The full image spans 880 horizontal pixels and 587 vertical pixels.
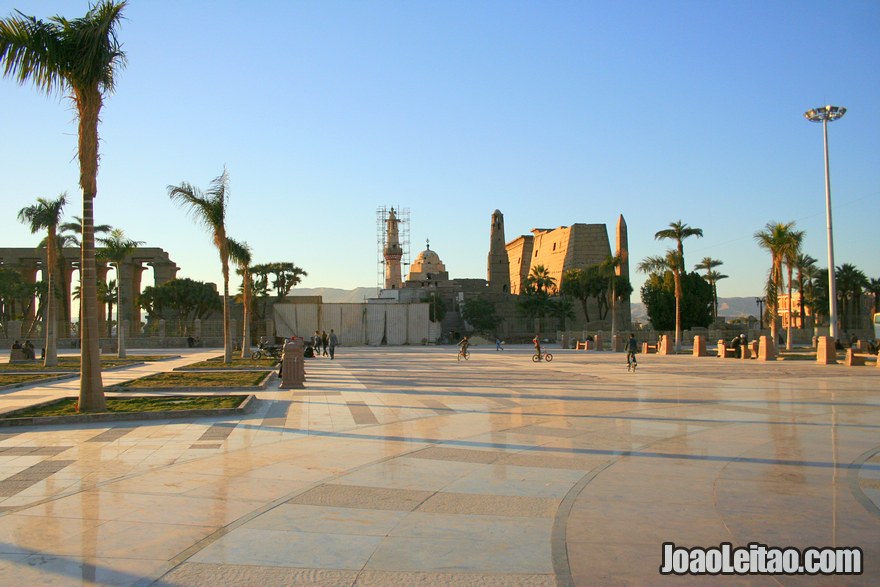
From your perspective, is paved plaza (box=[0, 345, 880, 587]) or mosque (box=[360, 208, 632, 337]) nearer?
paved plaza (box=[0, 345, 880, 587])

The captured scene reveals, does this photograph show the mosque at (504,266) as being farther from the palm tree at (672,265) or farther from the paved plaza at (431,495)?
the paved plaza at (431,495)

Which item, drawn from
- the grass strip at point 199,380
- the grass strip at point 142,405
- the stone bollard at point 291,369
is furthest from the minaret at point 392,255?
the grass strip at point 142,405

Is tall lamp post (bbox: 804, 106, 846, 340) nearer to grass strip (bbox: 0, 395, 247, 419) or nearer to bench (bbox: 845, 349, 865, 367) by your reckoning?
bench (bbox: 845, 349, 865, 367)

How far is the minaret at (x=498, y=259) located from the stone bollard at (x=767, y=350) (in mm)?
74235

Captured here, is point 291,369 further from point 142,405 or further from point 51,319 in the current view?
point 51,319

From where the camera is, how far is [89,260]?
12508mm

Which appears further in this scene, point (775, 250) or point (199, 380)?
point (775, 250)

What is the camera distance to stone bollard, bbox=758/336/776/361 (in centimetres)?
3152

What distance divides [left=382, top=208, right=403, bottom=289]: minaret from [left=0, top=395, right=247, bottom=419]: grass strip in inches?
3988

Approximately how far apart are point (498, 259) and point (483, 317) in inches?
1271

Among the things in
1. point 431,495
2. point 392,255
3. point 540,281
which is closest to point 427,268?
point 392,255

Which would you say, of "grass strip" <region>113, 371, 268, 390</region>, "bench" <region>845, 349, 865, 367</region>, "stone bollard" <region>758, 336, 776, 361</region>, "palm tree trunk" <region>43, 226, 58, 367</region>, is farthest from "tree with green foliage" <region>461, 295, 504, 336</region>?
A: "grass strip" <region>113, 371, 268, 390</region>

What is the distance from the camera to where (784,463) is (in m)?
7.95

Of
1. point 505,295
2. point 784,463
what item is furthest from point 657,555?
point 505,295
